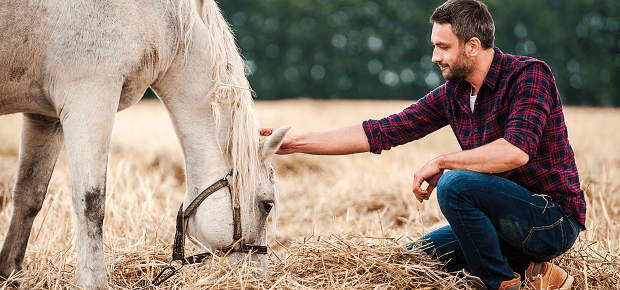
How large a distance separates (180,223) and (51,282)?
77 cm

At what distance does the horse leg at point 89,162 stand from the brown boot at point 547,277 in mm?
2291

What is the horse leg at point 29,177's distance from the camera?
2.54 m

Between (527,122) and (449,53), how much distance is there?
589 mm

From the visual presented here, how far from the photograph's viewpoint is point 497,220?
8.22ft

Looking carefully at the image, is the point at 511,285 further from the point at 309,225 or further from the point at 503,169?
the point at 309,225

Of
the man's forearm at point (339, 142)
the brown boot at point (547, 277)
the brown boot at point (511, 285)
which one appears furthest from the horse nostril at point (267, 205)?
the brown boot at point (547, 277)

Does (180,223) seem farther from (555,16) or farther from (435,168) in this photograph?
(555,16)

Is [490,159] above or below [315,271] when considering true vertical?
above

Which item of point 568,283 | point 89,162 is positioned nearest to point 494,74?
point 568,283

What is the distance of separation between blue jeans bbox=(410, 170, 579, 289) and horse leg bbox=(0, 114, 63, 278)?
216 centimetres

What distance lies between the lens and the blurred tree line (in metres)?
27.3

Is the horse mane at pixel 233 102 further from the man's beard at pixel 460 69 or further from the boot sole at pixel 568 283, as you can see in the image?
the boot sole at pixel 568 283

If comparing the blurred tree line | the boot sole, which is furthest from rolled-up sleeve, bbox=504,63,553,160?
the blurred tree line

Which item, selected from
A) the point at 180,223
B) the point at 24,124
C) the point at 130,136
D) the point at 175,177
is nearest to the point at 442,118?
the point at 180,223
